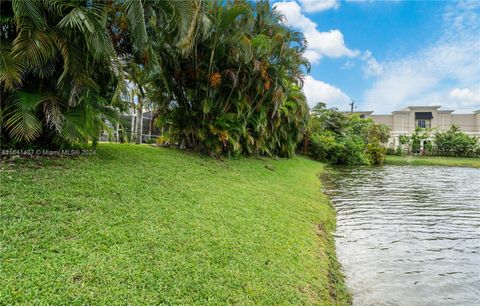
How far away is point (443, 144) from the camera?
27172mm

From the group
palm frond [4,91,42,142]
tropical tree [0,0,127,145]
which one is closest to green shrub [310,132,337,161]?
tropical tree [0,0,127,145]

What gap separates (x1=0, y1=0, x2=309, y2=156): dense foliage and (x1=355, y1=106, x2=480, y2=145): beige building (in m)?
30.3

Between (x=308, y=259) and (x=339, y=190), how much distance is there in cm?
593

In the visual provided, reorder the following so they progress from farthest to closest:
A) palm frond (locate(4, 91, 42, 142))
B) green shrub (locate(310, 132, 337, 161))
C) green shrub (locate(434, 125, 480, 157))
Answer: green shrub (locate(434, 125, 480, 157)), green shrub (locate(310, 132, 337, 161)), palm frond (locate(4, 91, 42, 142))

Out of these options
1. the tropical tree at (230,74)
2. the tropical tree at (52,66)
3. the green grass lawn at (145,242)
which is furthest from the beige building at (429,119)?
the tropical tree at (52,66)

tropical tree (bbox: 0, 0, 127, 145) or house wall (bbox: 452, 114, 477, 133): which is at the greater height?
house wall (bbox: 452, 114, 477, 133)

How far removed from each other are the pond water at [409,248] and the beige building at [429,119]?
103 ft

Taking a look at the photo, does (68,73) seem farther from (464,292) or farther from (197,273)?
(464,292)

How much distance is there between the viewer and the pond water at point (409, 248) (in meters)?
3.07

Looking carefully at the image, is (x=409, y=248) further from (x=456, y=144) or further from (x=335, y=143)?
(x=456, y=144)

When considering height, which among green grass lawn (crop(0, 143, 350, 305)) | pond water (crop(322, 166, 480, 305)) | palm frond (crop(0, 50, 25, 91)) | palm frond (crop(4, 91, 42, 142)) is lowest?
pond water (crop(322, 166, 480, 305))

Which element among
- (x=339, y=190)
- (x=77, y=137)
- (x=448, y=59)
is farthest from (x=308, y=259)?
(x=448, y=59)

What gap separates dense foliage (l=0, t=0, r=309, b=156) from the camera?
3928mm

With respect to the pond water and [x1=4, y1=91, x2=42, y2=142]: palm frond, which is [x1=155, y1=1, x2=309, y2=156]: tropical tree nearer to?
the pond water
